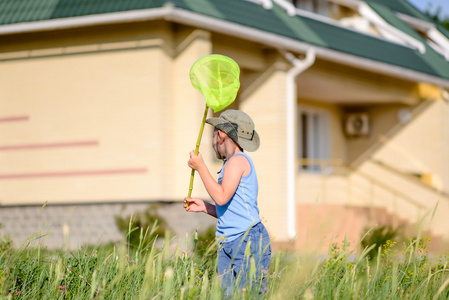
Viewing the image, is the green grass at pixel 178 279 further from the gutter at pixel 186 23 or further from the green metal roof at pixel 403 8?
the green metal roof at pixel 403 8

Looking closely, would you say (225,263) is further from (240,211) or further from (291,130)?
(291,130)

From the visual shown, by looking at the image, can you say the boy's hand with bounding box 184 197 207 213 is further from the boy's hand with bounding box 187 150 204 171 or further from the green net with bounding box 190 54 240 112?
the green net with bounding box 190 54 240 112

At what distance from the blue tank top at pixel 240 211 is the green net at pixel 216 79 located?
→ 41 cm

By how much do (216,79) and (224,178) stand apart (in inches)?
28.5

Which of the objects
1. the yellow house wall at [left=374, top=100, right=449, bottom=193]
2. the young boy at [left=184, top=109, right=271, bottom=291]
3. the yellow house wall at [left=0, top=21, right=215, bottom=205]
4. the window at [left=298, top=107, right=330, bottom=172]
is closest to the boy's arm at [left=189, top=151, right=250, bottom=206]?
the young boy at [left=184, top=109, right=271, bottom=291]

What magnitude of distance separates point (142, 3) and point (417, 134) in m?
9.81

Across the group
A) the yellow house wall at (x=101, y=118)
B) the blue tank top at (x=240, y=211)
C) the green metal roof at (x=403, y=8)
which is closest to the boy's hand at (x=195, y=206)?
the blue tank top at (x=240, y=211)

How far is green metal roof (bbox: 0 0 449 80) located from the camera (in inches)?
461

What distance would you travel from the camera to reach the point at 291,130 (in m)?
13.7

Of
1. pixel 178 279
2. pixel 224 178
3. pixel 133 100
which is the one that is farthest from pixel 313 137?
pixel 178 279

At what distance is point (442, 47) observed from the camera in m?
20.1

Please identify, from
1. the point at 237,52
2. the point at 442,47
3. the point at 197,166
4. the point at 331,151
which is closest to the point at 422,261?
the point at 197,166

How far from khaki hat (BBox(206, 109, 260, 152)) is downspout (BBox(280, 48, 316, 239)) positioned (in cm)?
870

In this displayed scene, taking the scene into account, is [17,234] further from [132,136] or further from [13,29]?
[13,29]
